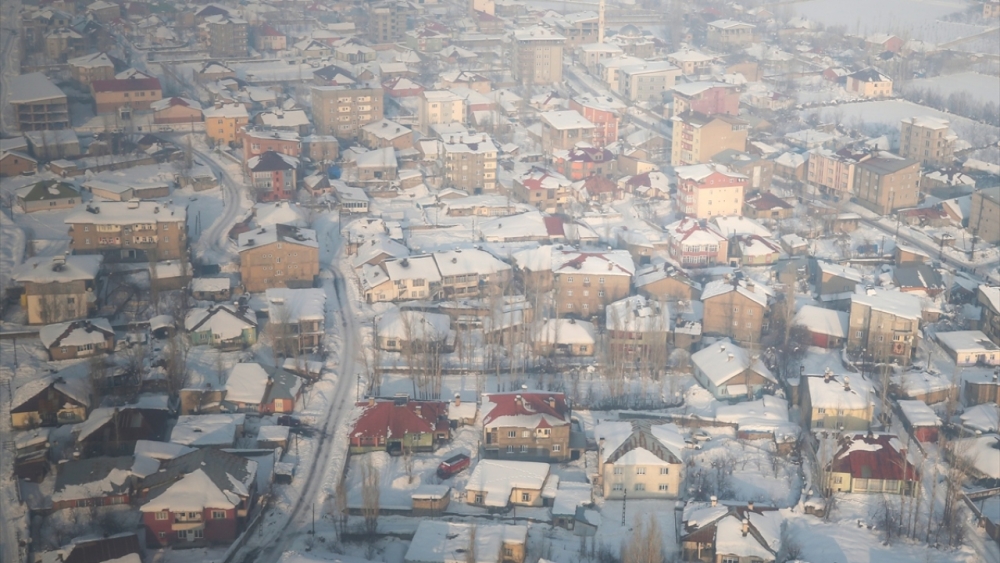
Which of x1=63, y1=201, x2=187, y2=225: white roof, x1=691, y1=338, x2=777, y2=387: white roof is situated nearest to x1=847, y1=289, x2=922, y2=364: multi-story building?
x1=691, y1=338, x2=777, y2=387: white roof

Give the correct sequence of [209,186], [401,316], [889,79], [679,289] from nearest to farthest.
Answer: [401,316] < [679,289] < [209,186] < [889,79]

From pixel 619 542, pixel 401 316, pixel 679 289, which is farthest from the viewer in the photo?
pixel 679 289

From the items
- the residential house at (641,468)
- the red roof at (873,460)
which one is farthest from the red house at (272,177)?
the red roof at (873,460)

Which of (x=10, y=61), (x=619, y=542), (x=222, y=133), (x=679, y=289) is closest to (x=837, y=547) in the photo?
(x=619, y=542)

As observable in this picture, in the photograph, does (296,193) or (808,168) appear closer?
(296,193)

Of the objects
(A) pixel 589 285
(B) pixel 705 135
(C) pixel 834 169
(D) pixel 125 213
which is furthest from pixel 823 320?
(D) pixel 125 213

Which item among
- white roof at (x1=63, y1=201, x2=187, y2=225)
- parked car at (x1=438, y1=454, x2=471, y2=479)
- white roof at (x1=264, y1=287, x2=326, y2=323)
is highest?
white roof at (x1=63, y1=201, x2=187, y2=225)

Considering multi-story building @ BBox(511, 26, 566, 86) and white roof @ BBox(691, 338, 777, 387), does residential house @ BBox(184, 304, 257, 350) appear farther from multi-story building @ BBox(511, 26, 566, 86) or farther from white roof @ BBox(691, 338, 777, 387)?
multi-story building @ BBox(511, 26, 566, 86)

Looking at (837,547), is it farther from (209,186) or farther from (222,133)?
(222,133)
